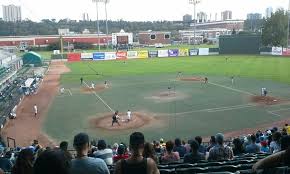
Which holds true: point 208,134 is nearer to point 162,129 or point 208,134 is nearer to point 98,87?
point 162,129

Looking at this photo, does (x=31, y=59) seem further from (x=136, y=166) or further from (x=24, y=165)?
(x=136, y=166)

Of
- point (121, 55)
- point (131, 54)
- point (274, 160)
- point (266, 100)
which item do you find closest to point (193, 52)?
point (131, 54)

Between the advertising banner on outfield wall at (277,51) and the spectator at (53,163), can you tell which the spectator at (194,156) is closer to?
the spectator at (53,163)

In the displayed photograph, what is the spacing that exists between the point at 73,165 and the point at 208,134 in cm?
1868

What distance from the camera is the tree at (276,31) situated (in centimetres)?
8156

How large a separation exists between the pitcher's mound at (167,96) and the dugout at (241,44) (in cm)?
4566

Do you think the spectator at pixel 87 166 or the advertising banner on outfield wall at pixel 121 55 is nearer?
the spectator at pixel 87 166

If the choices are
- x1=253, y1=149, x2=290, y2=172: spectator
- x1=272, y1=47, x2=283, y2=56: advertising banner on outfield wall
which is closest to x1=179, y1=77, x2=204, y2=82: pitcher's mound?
x1=272, y1=47, x2=283, y2=56: advertising banner on outfield wall

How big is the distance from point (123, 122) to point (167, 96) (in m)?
10.4

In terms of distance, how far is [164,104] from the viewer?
32.3 m

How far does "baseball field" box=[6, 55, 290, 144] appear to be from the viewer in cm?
2453

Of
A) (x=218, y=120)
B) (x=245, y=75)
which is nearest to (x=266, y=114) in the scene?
(x=218, y=120)

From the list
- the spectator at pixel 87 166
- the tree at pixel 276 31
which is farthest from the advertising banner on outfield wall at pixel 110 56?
the spectator at pixel 87 166

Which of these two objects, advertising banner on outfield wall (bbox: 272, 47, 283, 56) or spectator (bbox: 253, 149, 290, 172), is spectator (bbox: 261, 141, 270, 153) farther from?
advertising banner on outfield wall (bbox: 272, 47, 283, 56)
